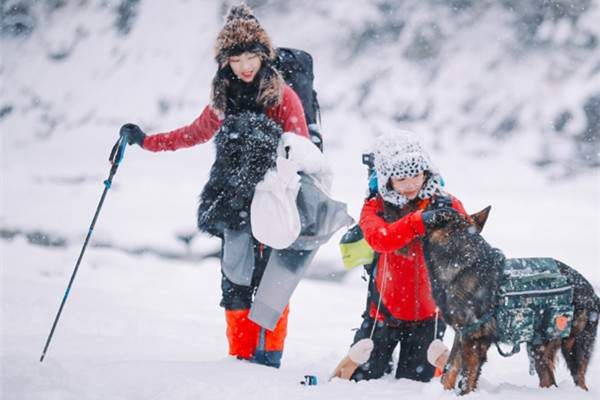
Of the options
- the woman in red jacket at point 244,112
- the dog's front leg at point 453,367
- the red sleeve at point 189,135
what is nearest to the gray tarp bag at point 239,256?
the woman in red jacket at point 244,112

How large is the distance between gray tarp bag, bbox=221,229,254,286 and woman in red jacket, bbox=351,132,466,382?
2.23 feet

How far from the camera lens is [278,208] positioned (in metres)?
3.05

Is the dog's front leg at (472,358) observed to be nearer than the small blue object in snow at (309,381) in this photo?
Yes

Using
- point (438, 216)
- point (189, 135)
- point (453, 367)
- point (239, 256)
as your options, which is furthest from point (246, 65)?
point (453, 367)

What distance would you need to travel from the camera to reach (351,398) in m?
2.40

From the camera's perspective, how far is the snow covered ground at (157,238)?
2.66 meters

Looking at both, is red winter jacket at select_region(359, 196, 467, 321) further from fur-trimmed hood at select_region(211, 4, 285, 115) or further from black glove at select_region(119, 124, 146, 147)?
black glove at select_region(119, 124, 146, 147)

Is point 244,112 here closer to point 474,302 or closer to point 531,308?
point 474,302

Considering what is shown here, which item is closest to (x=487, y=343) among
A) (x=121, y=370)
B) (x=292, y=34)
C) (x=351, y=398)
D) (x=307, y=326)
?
(x=351, y=398)

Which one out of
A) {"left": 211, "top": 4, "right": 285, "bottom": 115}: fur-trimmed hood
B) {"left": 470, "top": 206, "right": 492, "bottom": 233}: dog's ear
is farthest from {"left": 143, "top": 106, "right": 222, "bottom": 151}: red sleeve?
{"left": 470, "top": 206, "right": 492, "bottom": 233}: dog's ear

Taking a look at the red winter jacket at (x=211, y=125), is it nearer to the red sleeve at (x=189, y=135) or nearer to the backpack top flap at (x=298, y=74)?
the red sleeve at (x=189, y=135)

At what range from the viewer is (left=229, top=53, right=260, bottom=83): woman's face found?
3.17 metres

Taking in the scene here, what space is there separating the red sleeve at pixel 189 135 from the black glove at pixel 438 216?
55.3 inches

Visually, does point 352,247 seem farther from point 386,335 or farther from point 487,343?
point 487,343
